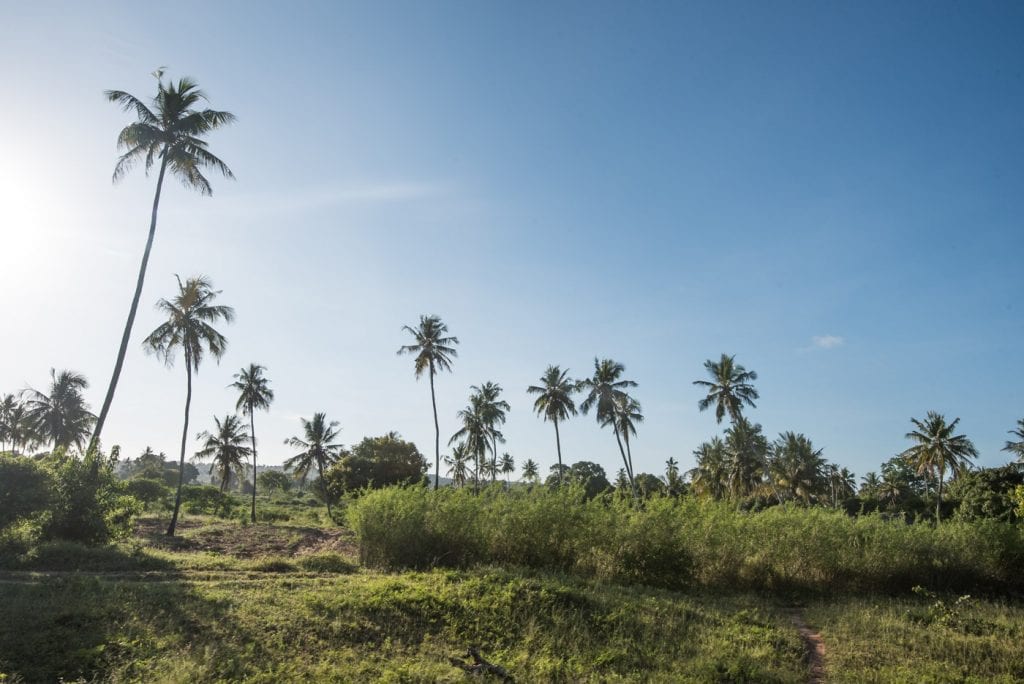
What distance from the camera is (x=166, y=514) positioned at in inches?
1687

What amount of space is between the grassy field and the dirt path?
189 mm

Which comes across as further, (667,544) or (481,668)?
(667,544)

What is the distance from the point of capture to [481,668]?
9.78m

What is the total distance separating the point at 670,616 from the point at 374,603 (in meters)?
7.13

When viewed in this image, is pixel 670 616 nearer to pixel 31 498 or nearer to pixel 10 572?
pixel 10 572

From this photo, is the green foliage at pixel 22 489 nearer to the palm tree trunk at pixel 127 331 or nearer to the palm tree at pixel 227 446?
the palm tree trunk at pixel 127 331

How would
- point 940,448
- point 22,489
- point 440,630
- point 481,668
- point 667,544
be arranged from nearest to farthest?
1. point 481,668
2. point 440,630
3. point 22,489
4. point 667,544
5. point 940,448

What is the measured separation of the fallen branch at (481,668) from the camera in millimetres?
9641

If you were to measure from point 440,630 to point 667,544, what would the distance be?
32.5 feet

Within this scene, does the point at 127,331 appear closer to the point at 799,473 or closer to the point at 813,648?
the point at 813,648

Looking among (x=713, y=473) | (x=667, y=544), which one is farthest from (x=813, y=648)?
(x=713, y=473)

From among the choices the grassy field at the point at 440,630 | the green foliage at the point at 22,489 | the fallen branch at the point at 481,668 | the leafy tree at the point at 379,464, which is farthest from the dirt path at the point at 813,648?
the leafy tree at the point at 379,464

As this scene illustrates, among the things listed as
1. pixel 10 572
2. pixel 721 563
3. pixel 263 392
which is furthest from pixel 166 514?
pixel 721 563

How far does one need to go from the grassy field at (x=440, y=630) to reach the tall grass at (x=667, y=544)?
2021mm
